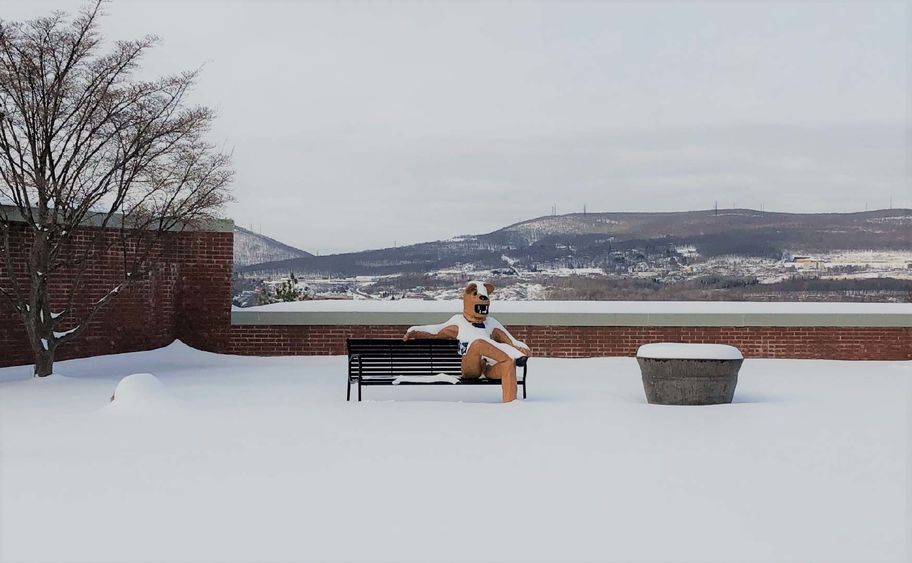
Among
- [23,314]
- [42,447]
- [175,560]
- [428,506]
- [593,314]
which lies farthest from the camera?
[593,314]

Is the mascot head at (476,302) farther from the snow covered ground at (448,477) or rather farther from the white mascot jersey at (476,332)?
the snow covered ground at (448,477)

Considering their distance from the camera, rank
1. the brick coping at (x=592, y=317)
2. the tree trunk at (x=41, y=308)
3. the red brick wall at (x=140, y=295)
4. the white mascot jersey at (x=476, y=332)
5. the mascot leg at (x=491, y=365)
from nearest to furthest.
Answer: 1. the mascot leg at (x=491, y=365)
2. the white mascot jersey at (x=476, y=332)
3. the tree trunk at (x=41, y=308)
4. the red brick wall at (x=140, y=295)
5. the brick coping at (x=592, y=317)

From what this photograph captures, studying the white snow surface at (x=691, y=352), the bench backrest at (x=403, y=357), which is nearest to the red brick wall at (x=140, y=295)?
the bench backrest at (x=403, y=357)

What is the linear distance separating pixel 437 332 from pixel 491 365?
80 centimetres

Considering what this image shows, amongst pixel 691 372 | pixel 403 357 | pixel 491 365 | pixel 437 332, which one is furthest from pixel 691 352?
pixel 403 357

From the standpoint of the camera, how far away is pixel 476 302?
12.0 m

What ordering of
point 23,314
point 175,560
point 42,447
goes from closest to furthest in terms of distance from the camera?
point 175,560, point 42,447, point 23,314

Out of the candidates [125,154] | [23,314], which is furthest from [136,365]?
[125,154]

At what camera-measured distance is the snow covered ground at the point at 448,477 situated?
220 inches

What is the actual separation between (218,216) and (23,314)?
4.14m

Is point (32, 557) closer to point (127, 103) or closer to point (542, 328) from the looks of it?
point (127, 103)

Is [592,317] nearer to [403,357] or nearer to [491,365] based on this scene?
[491,365]

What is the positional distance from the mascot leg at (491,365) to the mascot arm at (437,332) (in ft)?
1.30

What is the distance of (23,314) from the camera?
14086 millimetres
